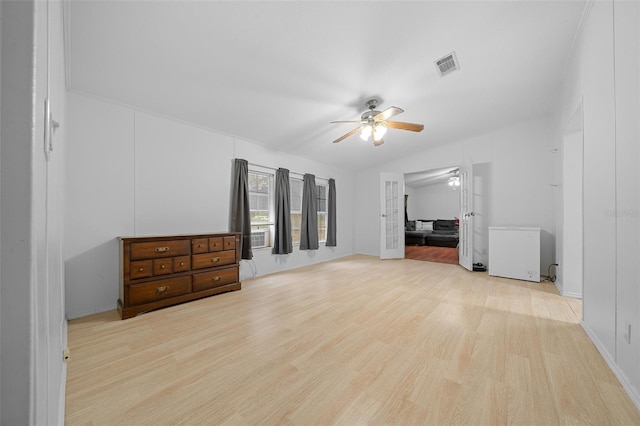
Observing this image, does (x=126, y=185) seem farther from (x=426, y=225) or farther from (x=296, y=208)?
(x=426, y=225)

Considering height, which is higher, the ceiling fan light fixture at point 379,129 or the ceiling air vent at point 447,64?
the ceiling air vent at point 447,64

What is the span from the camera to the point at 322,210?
585 centimetres

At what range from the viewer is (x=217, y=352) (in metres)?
1.83

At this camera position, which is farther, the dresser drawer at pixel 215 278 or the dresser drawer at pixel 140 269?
the dresser drawer at pixel 215 278

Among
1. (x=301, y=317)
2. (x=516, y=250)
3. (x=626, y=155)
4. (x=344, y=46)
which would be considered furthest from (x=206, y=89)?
(x=516, y=250)

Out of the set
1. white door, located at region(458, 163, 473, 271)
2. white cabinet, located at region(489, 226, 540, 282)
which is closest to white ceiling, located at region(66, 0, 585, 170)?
white door, located at region(458, 163, 473, 271)

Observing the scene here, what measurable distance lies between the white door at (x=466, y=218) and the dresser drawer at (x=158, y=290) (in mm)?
4630

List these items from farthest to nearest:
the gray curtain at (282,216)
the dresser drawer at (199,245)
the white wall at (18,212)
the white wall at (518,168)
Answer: the gray curtain at (282,216)
the white wall at (518,168)
the dresser drawer at (199,245)
the white wall at (18,212)

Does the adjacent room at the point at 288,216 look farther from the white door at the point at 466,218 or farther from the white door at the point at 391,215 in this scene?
the white door at the point at 391,215

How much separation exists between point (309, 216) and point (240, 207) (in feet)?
5.43

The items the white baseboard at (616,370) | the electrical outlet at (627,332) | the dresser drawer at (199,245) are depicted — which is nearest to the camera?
the white baseboard at (616,370)

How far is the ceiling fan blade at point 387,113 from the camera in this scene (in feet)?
8.80

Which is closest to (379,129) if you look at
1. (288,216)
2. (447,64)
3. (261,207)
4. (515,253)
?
(447,64)

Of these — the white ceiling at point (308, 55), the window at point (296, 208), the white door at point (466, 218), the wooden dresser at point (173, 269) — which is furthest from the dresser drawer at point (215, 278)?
the white door at point (466, 218)
